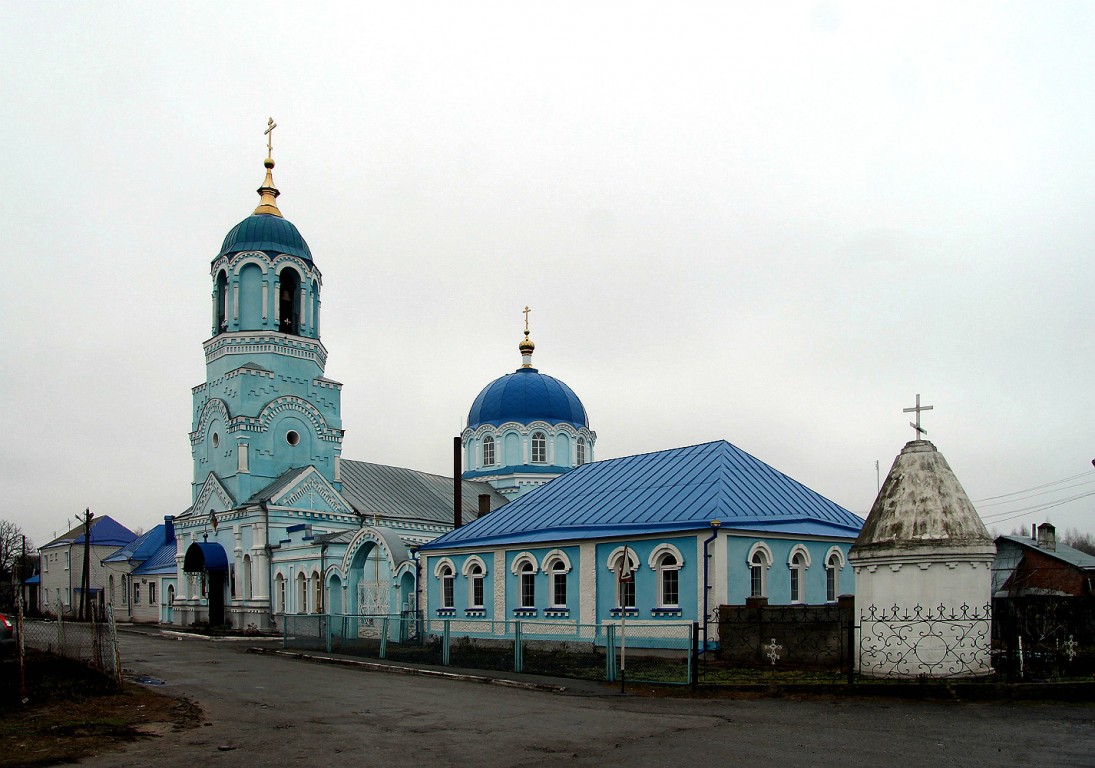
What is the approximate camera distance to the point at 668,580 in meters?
23.7

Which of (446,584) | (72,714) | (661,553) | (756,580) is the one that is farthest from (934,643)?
(446,584)

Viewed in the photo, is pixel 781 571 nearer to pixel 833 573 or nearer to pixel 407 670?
pixel 833 573

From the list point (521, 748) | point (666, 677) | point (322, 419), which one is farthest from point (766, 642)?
point (322, 419)

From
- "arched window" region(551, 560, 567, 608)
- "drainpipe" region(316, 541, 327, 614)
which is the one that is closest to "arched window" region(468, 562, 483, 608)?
"arched window" region(551, 560, 567, 608)

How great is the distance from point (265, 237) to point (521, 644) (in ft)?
85.8

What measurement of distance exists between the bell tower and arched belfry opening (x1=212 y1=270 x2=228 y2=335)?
0.14 feet

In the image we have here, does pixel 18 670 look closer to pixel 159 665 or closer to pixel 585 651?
pixel 159 665

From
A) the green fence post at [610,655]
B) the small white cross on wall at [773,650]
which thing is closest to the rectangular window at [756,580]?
the small white cross on wall at [773,650]

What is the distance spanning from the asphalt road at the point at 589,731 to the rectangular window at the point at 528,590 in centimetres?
903

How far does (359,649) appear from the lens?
25.5m

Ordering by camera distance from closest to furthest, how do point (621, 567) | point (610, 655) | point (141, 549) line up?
point (610, 655) → point (621, 567) → point (141, 549)

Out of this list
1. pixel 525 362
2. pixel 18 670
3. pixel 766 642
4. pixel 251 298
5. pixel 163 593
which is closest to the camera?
pixel 18 670

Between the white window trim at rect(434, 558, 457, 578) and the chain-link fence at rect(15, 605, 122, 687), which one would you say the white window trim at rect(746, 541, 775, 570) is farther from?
the chain-link fence at rect(15, 605, 122, 687)

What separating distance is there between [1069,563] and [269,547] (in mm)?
33461
